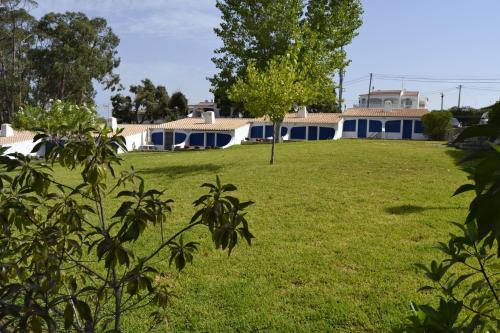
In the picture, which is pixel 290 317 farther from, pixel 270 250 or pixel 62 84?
pixel 62 84

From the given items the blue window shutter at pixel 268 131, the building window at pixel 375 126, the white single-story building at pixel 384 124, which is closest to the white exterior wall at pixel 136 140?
the blue window shutter at pixel 268 131

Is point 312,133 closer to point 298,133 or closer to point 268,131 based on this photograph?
point 298,133

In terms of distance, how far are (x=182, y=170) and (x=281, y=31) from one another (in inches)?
638

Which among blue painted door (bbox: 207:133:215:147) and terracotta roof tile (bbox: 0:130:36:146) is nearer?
terracotta roof tile (bbox: 0:130:36:146)


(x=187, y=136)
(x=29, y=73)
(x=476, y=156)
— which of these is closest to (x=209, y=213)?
(x=476, y=156)

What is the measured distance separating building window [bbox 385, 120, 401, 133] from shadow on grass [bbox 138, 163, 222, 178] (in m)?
25.7

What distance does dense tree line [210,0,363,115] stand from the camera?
2772 centimetres

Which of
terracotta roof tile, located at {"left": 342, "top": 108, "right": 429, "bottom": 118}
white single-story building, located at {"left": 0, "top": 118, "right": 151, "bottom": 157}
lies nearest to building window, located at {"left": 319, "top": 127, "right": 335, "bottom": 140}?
terracotta roof tile, located at {"left": 342, "top": 108, "right": 429, "bottom": 118}

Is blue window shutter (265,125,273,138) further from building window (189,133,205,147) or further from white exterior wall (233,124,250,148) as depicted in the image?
building window (189,133,205,147)

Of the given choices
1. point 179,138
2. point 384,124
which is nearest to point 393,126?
point 384,124

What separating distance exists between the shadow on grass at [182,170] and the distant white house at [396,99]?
62561mm

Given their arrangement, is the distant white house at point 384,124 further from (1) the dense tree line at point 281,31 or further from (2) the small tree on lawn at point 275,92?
(2) the small tree on lawn at point 275,92

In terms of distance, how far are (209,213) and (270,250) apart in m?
4.67

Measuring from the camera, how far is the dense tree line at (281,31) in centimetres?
2772
